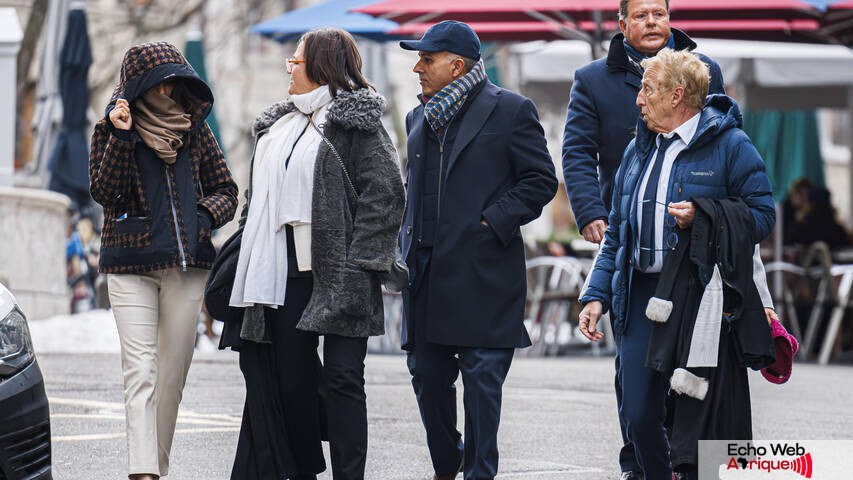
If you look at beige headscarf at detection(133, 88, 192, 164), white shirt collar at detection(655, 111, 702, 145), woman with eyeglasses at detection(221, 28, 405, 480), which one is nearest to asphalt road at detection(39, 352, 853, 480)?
woman with eyeglasses at detection(221, 28, 405, 480)

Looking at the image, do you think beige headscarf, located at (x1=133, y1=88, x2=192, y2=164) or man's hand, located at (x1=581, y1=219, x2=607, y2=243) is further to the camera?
man's hand, located at (x1=581, y1=219, x2=607, y2=243)

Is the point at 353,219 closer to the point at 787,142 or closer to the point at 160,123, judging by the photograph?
the point at 160,123

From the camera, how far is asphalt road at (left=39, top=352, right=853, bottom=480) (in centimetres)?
690

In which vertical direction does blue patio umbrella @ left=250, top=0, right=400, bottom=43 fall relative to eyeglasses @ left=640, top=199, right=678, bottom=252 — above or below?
below

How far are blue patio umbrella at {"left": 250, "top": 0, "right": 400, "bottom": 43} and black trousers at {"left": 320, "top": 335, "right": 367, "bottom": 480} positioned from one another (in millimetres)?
9195

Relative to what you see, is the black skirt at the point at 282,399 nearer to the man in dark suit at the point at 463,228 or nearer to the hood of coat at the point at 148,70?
the man in dark suit at the point at 463,228

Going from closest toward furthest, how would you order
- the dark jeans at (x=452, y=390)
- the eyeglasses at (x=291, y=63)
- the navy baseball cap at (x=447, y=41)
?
the eyeglasses at (x=291, y=63), the dark jeans at (x=452, y=390), the navy baseball cap at (x=447, y=41)

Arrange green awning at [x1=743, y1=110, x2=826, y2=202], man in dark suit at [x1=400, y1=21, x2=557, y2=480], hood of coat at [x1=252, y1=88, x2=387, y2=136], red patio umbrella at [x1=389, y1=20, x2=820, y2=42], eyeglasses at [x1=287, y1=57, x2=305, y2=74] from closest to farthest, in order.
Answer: hood of coat at [x1=252, y1=88, x2=387, y2=136] < eyeglasses at [x1=287, y1=57, x2=305, y2=74] < man in dark suit at [x1=400, y1=21, x2=557, y2=480] < red patio umbrella at [x1=389, y1=20, x2=820, y2=42] < green awning at [x1=743, y1=110, x2=826, y2=202]

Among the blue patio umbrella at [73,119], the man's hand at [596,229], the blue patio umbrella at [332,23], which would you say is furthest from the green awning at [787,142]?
the man's hand at [596,229]

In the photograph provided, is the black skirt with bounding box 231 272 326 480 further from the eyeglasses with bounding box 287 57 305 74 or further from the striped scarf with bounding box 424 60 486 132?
the striped scarf with bounding box 424 60 486 132

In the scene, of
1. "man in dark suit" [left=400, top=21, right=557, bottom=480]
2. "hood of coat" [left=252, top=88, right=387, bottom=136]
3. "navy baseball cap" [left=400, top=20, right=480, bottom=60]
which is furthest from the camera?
"navy baseball cap" [left=400, top=20, right=480, bottom=60]

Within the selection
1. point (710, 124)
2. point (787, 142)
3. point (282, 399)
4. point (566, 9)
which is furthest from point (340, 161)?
point (787, 142)

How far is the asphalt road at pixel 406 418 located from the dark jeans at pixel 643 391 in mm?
1295

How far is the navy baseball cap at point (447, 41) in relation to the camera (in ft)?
19.9
